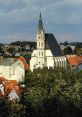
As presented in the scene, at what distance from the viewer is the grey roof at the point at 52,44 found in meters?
99.2

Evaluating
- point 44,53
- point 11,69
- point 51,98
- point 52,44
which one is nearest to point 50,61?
point 44,53

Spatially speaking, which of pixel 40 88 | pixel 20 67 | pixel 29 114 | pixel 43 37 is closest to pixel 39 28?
pixel 43 37

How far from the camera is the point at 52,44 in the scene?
10062cm

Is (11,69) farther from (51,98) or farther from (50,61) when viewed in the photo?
(51,98)

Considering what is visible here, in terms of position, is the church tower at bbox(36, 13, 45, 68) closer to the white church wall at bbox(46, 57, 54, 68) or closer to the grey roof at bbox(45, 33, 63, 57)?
the white church wall at bbox(46, 57, 54, 68)

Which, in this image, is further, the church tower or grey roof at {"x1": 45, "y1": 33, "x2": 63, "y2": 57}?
grey roof at {"x1": 45, "y1": 33, "x2": 63, "y2": 57}

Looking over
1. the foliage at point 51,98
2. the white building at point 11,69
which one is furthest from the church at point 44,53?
the foliage at point 51,98

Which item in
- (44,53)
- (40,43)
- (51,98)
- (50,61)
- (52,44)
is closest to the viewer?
(51,98)

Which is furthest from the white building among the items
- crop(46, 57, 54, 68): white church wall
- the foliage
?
the foliage

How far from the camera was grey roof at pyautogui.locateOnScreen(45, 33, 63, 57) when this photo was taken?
99.2 meters

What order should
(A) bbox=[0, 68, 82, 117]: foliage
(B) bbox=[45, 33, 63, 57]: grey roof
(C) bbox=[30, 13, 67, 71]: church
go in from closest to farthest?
1. (A) bbox=[0, 68, 82, 117]: foliage
2. (C) bbox=[30, 13, 67, 71]: church
3. (B) bbox=[45, 33, 63, 57]: grey roof

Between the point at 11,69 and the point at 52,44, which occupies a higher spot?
the point at 52,44

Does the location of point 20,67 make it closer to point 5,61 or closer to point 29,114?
point 5,61

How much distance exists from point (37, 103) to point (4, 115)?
358 inches
